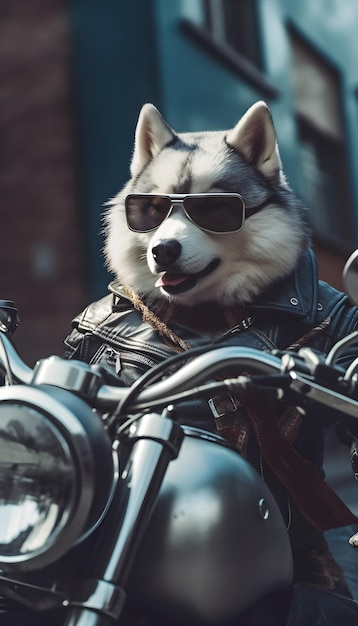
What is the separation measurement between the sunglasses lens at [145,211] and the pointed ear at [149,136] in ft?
1.20

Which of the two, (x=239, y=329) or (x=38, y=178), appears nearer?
(x=239, y=329)

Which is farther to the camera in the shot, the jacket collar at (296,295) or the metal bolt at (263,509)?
the jacket collar at (296,295)

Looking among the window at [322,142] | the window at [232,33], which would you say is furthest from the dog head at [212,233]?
the window at [322,142]

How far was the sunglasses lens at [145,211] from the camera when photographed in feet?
5.45

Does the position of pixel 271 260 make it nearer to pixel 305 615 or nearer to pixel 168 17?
pixel 305 615

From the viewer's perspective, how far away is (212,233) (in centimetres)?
171

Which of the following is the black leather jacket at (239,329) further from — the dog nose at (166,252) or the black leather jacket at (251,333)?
the dog nose at (166,252)

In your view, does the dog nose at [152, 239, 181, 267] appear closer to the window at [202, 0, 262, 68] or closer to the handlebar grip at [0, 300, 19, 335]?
the handlebar grip at [0, 300, 19, 335]

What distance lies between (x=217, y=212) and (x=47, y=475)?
0.79 metres

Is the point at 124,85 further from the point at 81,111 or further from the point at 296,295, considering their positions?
the point at 296,295

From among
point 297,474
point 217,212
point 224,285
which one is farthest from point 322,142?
point 297,474

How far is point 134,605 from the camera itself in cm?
100

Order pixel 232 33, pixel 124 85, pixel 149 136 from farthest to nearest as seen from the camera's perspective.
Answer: pixel 232 33, pixel 124 85, pixel 149 136

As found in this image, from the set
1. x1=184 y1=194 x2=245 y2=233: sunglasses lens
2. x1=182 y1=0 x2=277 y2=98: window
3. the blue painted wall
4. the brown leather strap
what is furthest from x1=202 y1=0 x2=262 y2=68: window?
the brown leather strap
